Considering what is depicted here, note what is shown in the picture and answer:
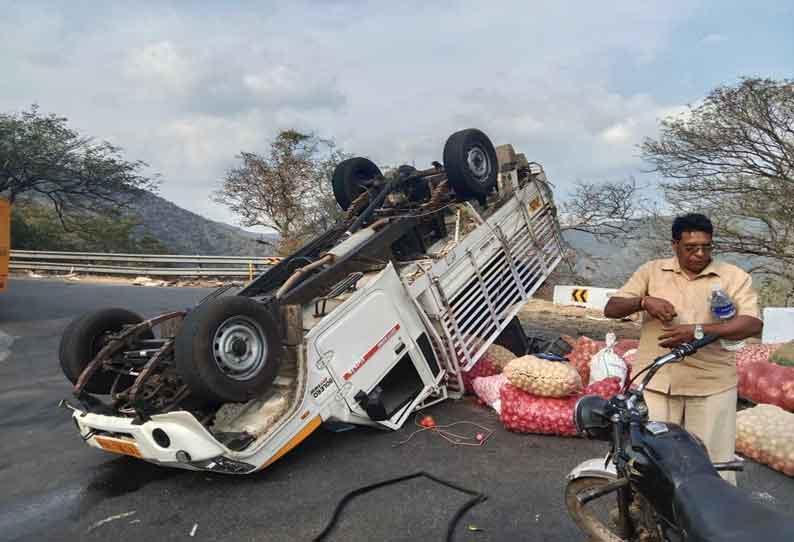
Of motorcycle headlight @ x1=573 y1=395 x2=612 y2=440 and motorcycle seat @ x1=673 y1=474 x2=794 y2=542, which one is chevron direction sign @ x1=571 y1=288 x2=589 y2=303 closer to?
motorcycle headlight @ x1=573 y1=395 x2=612 y2=440

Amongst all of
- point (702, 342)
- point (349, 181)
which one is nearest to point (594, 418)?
point (702, 342)

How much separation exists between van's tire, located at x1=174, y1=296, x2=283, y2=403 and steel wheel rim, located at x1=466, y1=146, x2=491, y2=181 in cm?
257

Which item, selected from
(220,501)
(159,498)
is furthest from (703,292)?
(159,498)

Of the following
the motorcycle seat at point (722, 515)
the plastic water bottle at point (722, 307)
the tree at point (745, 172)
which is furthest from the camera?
the tree at point (745, 172)

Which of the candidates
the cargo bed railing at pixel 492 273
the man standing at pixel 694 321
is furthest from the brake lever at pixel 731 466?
the cargo bed railing at pixel 492 273

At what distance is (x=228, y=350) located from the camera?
325 cm

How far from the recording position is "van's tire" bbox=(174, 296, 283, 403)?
3.05 m

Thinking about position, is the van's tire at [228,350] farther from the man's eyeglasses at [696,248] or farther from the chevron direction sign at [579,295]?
the chevron direction sign at [579,295]

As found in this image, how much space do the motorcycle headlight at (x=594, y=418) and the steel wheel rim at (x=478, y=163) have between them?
330 centimetres

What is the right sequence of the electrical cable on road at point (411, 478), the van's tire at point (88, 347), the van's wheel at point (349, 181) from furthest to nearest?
1. the van's wheel at point (349, 181)
2. the van's tire at point (88, 347)
3. the electrical cable on road at point (411, 478)

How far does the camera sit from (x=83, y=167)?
19.3 m

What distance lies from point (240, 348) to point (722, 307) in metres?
2.63

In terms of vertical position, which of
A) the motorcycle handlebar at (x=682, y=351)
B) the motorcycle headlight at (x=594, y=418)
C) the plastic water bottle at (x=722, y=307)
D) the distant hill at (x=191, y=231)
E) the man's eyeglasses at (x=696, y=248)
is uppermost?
the man's eyeglasses at (x=696, y=248)

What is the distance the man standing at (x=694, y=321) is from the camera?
7.21 feet
